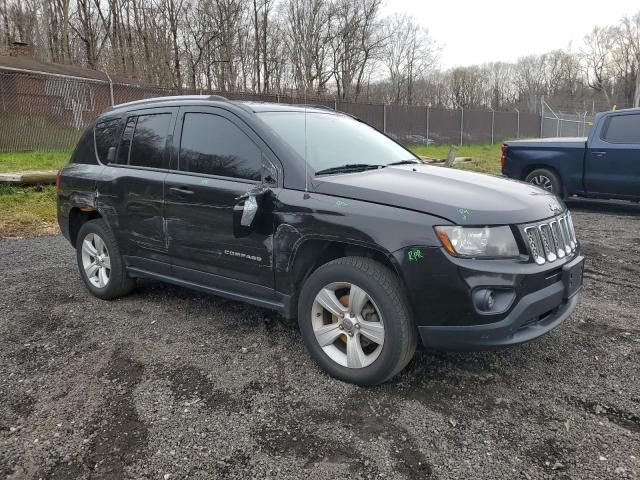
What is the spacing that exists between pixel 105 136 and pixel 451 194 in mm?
3296

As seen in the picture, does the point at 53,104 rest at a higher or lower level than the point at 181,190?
higher

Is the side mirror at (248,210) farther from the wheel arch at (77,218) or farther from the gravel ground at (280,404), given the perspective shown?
the wheel arch at (77,218)

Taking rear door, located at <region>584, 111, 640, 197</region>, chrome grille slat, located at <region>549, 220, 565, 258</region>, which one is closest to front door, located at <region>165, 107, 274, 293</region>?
chrome grille slat, located at <region>549, 220, 565, 258</region>

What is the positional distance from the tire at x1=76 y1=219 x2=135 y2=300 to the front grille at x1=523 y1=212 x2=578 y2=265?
3397mm

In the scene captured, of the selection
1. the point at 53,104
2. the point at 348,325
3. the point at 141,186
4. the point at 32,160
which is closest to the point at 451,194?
the point at 348,325

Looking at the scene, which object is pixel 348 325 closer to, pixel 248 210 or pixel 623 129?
pixel 248 210

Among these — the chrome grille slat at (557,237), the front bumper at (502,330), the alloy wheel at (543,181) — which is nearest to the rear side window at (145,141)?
the front bumper at (502,330)

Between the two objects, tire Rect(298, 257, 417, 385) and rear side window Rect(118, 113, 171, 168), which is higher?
rear side window Rect(118, 113, 171, 168)

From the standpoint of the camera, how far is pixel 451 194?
304 centimetres

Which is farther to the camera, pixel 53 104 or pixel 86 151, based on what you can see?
pixel 53 104

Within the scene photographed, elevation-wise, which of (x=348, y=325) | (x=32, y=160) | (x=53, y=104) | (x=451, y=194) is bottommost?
(x=348, y=325)

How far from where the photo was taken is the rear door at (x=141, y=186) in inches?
162

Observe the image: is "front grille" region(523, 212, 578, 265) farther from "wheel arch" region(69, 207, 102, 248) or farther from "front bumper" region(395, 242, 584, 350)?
"wheel arch" region(69, 207, 102, 248)

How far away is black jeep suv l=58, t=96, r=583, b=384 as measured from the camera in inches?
110
